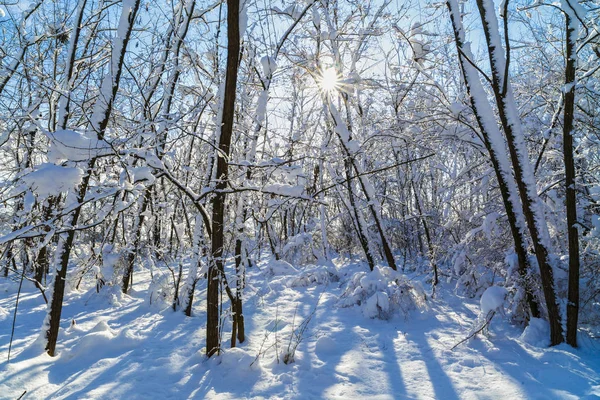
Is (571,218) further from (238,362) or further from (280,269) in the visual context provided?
(280,269)

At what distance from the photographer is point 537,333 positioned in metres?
4.34

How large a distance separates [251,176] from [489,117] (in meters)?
3.31

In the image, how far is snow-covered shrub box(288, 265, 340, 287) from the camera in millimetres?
9000

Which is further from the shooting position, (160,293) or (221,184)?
(160,293)

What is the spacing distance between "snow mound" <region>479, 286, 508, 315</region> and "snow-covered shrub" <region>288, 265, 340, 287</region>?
4.72m

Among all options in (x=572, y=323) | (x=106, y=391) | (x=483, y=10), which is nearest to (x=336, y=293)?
(x=572, y=323)

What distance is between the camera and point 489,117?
175 inches

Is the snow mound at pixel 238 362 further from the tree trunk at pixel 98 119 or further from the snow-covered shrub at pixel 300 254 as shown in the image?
the snow-covered shrub at pixel 300 254

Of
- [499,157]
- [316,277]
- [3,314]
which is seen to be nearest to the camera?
[499,157]

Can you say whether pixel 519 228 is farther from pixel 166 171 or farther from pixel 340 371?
pixel 166 171

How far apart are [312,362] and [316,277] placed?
5156 mm

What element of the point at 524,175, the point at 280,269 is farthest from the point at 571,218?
the point at 280,269

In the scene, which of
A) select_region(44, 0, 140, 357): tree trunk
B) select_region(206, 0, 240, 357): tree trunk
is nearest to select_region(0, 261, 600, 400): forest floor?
select_region(44, 0, 140, 357): tree trunk

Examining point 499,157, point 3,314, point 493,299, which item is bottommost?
point 3,314
